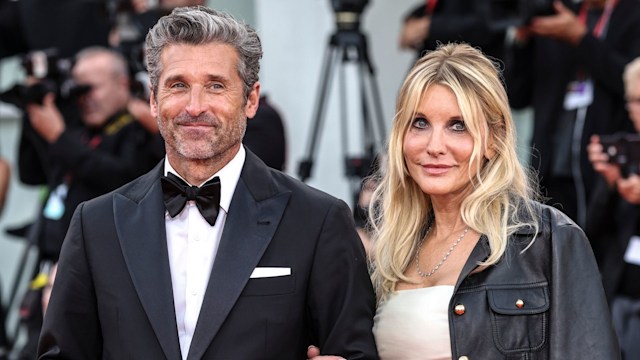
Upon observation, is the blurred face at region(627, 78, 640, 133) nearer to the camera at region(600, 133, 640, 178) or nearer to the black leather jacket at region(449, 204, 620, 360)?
the camera at region(600, 133, 640, 178)

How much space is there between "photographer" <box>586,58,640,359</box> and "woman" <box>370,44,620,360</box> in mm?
1753

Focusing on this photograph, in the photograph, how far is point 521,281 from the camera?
336 centimetres

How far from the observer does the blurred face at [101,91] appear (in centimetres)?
Result: 661

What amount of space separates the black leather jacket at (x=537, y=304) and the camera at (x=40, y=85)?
3658 millimetres

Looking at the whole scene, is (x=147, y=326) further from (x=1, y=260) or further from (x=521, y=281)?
(x=1, y=260)

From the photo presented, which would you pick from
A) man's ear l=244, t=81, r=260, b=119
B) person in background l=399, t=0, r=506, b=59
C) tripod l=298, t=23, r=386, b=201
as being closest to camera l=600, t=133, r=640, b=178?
person in background l=399, t=0, r=506, b=59

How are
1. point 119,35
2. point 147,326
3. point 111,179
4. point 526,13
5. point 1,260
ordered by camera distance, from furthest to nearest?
1. point 1,260
2. point 119,35
3. point 111,179
4. point 526,13
5. point 147,326

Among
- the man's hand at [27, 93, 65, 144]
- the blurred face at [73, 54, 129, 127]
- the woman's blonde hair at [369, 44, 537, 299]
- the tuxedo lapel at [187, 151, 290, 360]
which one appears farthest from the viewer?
the blurred face at [73, 54, 129, 127]

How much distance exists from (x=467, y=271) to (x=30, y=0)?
15.1 ft

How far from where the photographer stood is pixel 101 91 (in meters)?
6.62

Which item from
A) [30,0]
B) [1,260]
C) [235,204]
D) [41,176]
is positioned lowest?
[1,260]

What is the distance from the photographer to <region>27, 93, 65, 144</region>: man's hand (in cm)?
647

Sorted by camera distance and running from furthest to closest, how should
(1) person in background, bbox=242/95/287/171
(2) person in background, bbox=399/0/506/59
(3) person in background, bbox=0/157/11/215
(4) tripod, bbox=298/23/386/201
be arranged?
1. (3) person in background, bbox=0/157/11/215
2. (2) person in background, bbox=399/0/506/59
3. (4) tripod, bbox=298/23/386/201
4. (1) person in background, bbox=242/95/287/171

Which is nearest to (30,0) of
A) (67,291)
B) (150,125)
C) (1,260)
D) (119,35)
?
(119,35)
